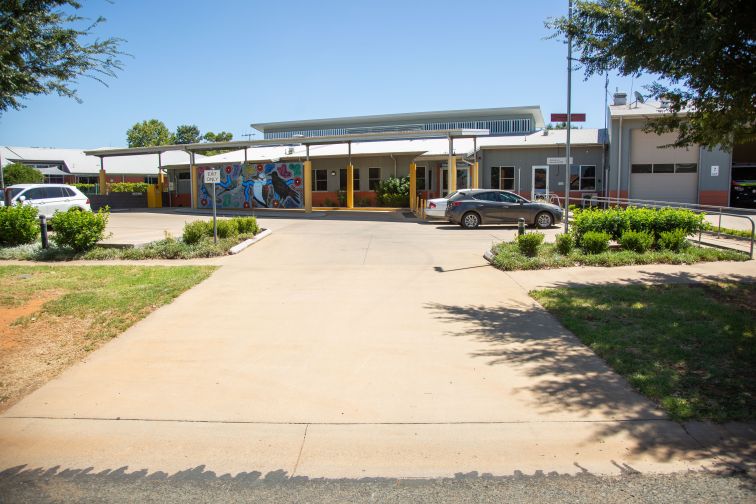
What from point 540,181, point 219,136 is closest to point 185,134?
point 219,136

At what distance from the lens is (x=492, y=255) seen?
13906 mm

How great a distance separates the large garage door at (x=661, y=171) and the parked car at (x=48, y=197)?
83.7 feet

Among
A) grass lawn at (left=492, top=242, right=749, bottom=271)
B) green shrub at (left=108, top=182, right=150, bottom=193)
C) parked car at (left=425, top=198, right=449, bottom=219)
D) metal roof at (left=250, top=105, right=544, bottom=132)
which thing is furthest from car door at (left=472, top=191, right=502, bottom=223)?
green shrub at (left=108, top=182, right=150, bottom=193)

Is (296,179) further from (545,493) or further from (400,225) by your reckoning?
(545,493)

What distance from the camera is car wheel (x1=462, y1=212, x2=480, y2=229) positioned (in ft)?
72.7

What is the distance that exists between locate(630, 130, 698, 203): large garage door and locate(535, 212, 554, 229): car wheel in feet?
36.0

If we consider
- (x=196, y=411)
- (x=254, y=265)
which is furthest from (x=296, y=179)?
(x=196, y=411)

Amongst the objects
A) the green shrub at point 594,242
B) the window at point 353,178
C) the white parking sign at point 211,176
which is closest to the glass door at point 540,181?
the window at point 353,178

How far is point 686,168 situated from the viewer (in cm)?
3012

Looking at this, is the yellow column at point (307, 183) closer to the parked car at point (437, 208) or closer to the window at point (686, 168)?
the parked car at point (437, 208)

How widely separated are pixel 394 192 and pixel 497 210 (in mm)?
11921

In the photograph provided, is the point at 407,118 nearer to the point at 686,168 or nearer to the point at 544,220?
the point at 686,168

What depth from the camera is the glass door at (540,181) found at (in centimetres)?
3217

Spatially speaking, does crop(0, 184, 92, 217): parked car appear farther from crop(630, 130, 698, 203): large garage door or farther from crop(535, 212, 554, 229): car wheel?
crop(630, 130, 698, 203): large garage door
